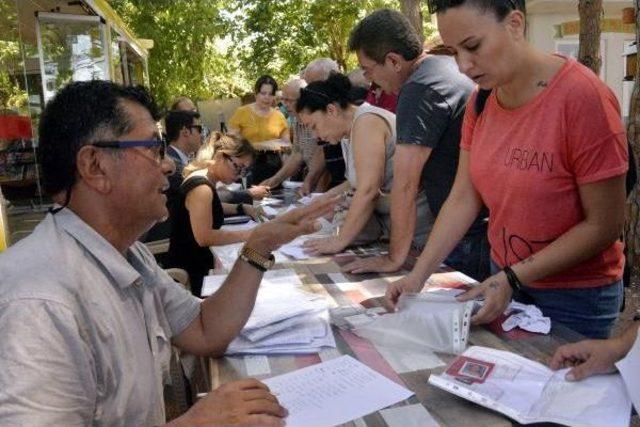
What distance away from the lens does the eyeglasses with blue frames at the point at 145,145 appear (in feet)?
4.32

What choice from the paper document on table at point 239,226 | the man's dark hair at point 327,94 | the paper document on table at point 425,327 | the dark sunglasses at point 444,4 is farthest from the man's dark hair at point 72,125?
the paper document on table at point 239,226

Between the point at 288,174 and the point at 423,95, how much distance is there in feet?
10.1

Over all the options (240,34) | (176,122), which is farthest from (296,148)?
(240,34)

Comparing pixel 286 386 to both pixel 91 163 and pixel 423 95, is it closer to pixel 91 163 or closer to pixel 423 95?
pixel 91 163

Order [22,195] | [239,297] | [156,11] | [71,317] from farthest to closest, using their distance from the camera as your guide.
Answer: [156,11] → [22,195] → [239,297] → [71,317]

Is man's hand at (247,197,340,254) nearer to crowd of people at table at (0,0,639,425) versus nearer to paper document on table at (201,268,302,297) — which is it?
crowd of people at table at (0,0,639,425)

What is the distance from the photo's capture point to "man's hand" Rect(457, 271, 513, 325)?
155cm

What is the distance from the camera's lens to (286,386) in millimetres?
1345

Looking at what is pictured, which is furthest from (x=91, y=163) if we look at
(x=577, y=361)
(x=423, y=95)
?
(x=423, y=95)

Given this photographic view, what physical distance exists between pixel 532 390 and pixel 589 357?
6.4 inches

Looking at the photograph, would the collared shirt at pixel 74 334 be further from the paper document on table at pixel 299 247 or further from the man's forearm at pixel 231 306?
the paper document on table at pixel 299 247

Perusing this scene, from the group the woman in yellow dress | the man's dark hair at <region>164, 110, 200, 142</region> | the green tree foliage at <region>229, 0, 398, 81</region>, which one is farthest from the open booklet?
the green tree foliage at <region>229, 0, 398, 81</region>

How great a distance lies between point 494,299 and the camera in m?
1.56

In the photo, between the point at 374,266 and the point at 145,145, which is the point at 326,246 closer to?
the point at 374,266
